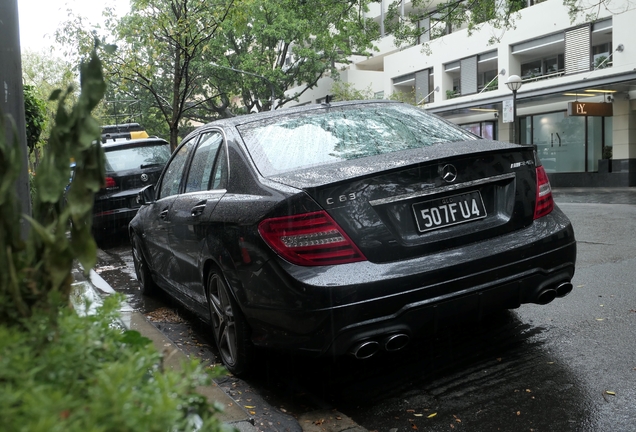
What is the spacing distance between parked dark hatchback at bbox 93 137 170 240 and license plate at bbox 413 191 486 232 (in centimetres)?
847

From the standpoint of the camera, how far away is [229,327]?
4320mm

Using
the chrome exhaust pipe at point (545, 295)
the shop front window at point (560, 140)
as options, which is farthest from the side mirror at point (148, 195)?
the shop front window at point (560, 140)

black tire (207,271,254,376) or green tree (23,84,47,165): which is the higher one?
green tree (23,84,47,165)

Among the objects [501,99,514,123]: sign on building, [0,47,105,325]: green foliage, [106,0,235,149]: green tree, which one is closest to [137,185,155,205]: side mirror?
[0,47,105,325]: green foliage

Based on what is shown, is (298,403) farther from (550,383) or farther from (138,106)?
(138,106)

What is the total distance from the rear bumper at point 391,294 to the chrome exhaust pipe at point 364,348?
35mm

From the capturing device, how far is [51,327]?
1470 mm

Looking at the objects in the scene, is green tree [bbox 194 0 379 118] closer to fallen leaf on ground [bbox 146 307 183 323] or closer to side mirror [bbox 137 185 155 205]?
side mirror [bbox 137 185 155 205]

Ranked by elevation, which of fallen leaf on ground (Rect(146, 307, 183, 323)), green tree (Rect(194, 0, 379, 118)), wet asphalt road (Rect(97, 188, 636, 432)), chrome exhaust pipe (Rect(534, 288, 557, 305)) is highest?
green tree (Rect(194, 0, 379, 118))

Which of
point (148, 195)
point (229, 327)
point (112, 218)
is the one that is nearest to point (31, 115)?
point (112, 218)

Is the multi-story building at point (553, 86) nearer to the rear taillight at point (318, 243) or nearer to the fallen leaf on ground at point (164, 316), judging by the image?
the fallen leaf on ground at point (164, 316)

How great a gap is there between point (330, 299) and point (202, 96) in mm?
44064

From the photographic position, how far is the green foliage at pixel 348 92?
126ft

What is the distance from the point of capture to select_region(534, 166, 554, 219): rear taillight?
164 inches
